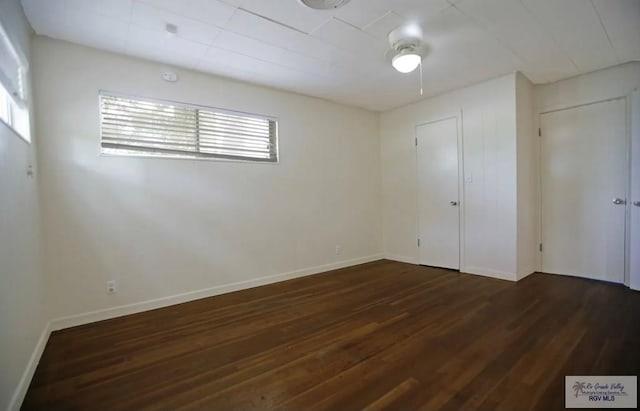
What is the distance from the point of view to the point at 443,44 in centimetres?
275

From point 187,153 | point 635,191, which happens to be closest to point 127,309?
point 187,153

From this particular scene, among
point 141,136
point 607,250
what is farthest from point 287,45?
point 607,250

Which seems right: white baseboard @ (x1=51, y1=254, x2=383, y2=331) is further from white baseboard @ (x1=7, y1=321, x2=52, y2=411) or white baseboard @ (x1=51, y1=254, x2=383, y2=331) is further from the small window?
the small window

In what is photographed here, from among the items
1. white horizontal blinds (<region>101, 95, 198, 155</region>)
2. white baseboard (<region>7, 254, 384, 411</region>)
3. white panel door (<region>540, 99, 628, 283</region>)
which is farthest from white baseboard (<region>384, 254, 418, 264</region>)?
white horizontal blinds (<region>101, 95, 198, 155</region>)

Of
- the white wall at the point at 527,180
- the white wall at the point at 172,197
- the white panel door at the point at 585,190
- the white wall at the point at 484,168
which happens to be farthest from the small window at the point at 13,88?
the white panel door at the point at 585,190

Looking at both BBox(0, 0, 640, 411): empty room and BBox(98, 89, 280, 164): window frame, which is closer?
BBox(0, 0, 640, 411): empty room

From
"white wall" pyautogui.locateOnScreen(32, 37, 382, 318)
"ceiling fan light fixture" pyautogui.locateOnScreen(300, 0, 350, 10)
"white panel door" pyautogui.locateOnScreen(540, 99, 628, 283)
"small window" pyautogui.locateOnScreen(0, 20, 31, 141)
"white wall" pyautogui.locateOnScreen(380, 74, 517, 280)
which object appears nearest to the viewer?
"small window" pyautogui.locateOnScreen(0, 20, 31, 141)

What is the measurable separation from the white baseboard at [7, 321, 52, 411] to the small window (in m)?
1.48

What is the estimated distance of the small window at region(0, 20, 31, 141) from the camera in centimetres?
170

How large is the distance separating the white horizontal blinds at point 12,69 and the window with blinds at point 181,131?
637mm

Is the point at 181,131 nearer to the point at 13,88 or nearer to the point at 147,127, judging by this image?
the point at 147,127

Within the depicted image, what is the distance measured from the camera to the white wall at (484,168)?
140 inches

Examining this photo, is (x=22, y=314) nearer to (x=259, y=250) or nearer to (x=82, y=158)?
(x=82, y=158)

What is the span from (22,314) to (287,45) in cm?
285
